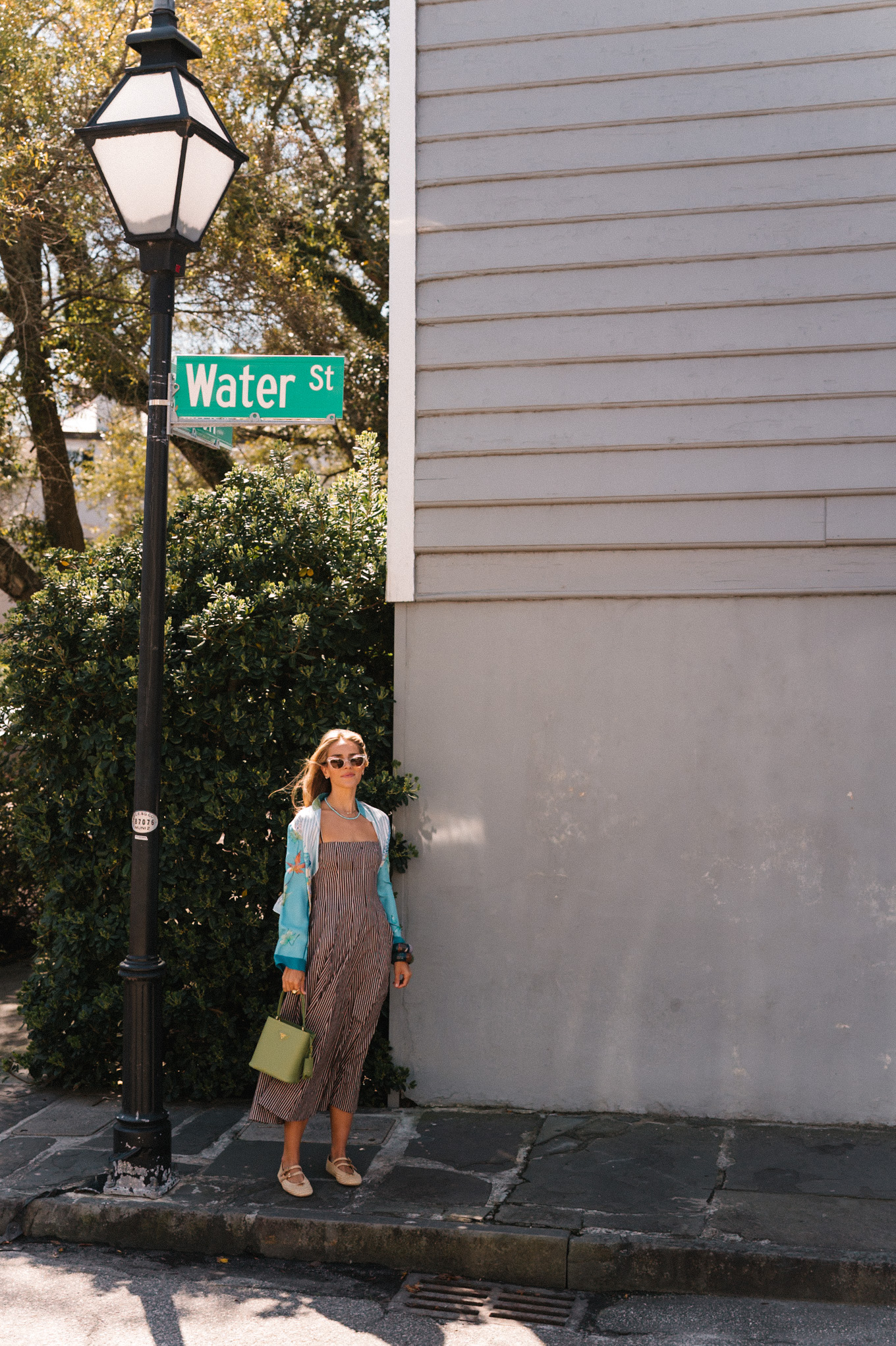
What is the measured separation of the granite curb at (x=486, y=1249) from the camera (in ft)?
13.0

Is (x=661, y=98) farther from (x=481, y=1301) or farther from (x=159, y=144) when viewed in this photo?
(x=481, y=1301)

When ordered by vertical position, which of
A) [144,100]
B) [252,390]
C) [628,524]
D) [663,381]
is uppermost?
[144,100]

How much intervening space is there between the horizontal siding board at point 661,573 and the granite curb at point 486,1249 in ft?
9.08

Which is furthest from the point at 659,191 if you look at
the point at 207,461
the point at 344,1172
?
the point at 207,461

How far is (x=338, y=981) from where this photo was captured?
469 centimetres

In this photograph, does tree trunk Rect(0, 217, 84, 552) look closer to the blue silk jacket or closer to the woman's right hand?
the blue silk jacket

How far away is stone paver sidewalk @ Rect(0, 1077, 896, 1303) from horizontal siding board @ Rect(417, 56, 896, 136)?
185 inches

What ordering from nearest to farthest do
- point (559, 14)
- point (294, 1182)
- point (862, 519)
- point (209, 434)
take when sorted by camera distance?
point (294, 1182), point (209, 434), point (862, 519), point (559, 14)

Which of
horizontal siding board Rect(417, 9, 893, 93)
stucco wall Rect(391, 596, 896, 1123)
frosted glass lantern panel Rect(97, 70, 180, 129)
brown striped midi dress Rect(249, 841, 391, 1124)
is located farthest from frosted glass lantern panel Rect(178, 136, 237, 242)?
brown striped midi dress Rect(249, 841, 391, 1124)

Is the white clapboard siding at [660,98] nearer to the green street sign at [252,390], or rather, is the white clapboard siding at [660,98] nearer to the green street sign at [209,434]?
the green street sign at [252,390]

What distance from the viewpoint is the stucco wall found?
5.36m

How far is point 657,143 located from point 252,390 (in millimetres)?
2364

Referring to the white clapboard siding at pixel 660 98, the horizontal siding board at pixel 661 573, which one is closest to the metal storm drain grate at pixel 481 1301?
the horizontal siding board at pixel 661 573

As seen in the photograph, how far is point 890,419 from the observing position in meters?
5.36
